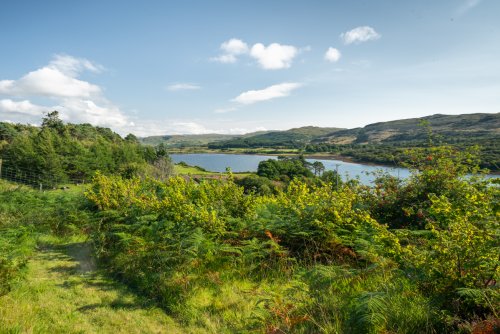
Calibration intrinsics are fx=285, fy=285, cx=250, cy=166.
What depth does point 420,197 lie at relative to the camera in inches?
263

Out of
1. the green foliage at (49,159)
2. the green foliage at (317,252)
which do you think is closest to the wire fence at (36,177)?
the green foliage at (49,159)

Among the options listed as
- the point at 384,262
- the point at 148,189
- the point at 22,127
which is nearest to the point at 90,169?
the point at 22,127

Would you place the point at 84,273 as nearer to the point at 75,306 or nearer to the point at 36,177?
the point at 75,306

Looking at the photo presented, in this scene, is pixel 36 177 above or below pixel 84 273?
below

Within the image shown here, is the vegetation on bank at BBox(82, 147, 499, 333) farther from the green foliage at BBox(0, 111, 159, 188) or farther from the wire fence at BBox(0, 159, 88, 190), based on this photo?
the wire fence at BBox(0, 159, 88, 190)

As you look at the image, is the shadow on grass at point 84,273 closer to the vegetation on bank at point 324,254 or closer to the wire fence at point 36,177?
the vegetation on bank at point 324,254

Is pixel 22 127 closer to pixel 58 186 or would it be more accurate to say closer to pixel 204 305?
pixel 58 186

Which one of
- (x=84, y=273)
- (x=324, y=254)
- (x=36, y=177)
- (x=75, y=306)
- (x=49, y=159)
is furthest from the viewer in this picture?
(x=49, y=159)

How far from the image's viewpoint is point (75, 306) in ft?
16.7

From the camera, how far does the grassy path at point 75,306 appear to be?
430cm

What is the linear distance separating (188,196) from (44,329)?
14.6ft

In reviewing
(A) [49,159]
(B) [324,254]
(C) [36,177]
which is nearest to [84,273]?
(B) [324,254]

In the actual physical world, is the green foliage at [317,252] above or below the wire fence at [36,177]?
above

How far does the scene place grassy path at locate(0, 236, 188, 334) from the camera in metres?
4.30
